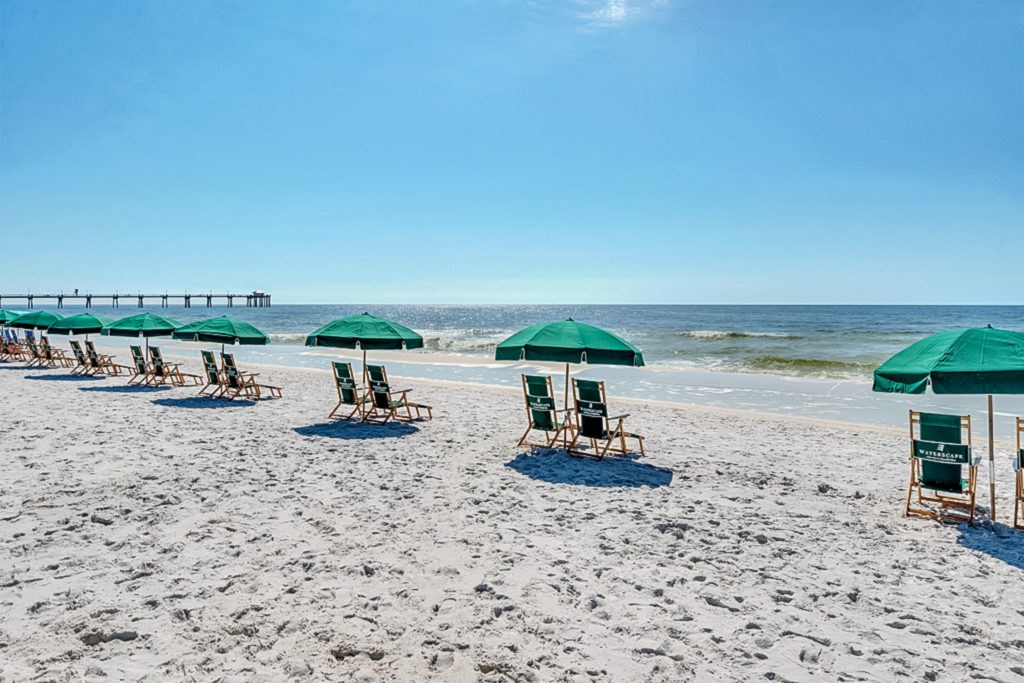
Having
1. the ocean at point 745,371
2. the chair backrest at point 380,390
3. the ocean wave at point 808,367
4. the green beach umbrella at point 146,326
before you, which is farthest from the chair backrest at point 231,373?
the ocean wave at point 808,367

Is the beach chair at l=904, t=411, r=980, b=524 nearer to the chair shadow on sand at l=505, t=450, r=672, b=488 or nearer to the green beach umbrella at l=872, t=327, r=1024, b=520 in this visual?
the green beach umbrella at l=872, t=327, r=1024, b=520

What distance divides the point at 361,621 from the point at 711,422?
7.65m

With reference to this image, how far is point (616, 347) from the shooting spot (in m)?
6.88

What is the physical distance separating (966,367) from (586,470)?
11.7ft

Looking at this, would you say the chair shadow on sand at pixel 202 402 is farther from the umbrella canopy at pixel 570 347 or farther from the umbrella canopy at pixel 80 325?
the umbrella canopy at pixel 570 347

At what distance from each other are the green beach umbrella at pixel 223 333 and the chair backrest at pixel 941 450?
10.2 m

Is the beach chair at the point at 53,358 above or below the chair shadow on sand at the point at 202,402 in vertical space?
above

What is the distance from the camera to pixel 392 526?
4633mm

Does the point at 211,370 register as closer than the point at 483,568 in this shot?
No

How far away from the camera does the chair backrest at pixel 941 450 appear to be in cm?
484

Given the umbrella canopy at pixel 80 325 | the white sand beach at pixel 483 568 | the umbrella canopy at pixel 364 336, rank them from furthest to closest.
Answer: the umbrella canopy at pixel 80 325
the umbrella canopy at pixel 364 336
the white sand beach at pixel 483 568

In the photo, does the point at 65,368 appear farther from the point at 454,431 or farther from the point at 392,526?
the point at 392,526

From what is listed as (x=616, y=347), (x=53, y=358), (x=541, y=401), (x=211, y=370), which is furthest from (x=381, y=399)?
(x=53, y=358)

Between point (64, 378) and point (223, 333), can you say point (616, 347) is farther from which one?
point (64, 378)
